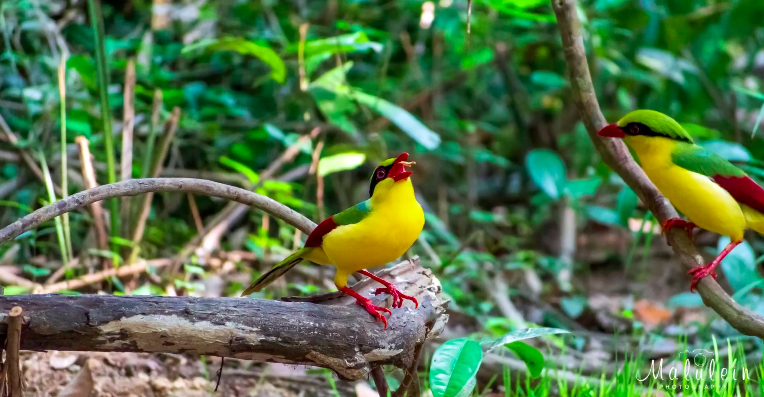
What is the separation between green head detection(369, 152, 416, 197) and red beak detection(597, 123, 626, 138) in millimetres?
1041

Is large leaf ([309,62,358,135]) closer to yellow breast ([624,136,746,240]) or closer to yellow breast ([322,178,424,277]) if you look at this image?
yellow breast ([624,136,746,240])

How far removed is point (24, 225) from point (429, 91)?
161 inches

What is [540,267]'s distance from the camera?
5.55 m

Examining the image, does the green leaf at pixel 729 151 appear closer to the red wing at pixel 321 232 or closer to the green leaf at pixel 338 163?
the green leaf at pixel 338 163

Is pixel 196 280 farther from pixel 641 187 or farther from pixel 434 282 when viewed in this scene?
pixel 641 187

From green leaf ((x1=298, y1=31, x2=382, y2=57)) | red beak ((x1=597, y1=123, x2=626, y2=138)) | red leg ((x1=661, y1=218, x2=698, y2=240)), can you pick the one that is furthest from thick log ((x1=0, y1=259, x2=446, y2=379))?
green leaf ((x1=298, y1=31, x2=382, y2=57))

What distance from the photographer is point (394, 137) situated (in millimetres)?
5246

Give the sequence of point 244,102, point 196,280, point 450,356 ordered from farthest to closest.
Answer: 1. point 244,102
2. point 196,280
3. point 450,356

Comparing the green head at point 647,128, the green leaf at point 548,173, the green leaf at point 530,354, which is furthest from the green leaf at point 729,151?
the green leaf at point 530,354

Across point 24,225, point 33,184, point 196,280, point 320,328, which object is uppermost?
point 24,225

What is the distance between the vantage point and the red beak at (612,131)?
2533 mm

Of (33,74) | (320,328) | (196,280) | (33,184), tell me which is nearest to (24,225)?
(320,328)

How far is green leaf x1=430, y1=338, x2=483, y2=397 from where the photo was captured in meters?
1.79

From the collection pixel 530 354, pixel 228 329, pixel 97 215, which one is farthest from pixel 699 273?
pixel 97 215
